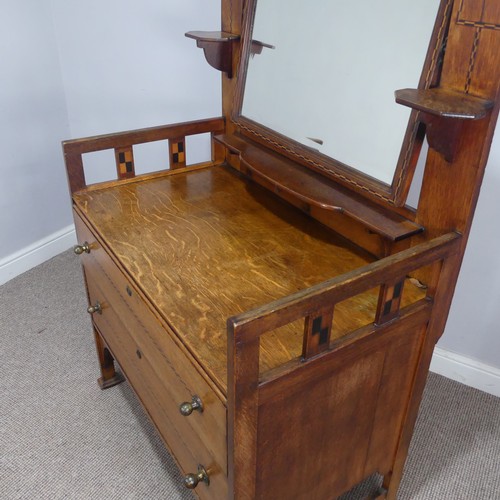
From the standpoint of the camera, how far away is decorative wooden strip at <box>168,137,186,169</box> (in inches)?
56.9

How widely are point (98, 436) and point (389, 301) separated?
1.04m

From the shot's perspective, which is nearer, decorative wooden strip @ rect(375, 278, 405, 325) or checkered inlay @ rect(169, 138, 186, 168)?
decorative wooden strip @ rect(375, 278, 405, 325)

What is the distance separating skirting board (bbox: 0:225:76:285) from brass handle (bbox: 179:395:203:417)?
1.56 meters

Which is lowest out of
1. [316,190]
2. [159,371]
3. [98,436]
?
[98,436]

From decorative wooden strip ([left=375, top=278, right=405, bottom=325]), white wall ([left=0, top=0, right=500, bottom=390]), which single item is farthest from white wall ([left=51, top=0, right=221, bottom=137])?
decorative wooden strip ([left=375, top=278, right=405, bottom=325])

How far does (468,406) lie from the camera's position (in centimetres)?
165

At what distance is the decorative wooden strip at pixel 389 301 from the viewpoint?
878 millimetres

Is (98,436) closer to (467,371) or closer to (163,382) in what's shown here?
(163,382)

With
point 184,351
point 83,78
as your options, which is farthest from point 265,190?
point 83,78

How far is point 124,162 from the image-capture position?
1.41 meters

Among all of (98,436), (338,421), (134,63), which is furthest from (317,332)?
(134,63)

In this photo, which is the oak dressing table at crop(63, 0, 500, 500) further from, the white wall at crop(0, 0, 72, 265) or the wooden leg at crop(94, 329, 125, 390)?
the white wall at crop(0, 0, 72, 265)

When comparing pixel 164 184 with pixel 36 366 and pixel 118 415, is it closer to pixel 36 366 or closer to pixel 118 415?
pixel 118 415

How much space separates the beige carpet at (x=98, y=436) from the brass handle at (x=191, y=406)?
1.93 ft
